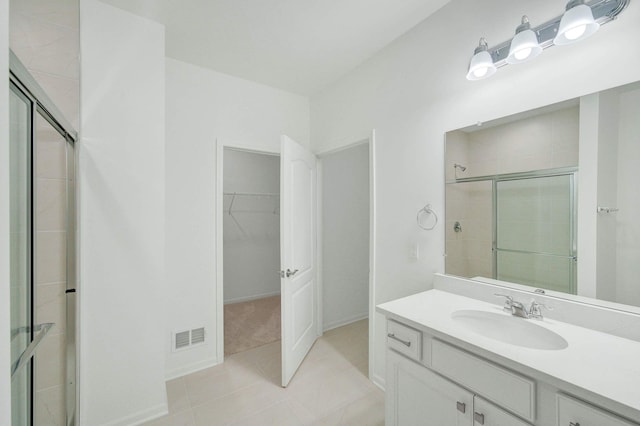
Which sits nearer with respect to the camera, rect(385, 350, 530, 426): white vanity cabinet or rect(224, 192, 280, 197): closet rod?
rect(385, 350, 530, 426): white vanity cabinet

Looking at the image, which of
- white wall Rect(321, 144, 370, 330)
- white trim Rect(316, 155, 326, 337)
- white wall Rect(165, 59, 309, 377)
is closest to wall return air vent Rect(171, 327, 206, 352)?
white wall Rect(165, 59, 309, 377)

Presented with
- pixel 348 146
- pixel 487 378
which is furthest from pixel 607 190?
pixel 348 146

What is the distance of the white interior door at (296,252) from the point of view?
2.09 m

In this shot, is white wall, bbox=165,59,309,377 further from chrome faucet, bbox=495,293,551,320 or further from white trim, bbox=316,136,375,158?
chrome faucet, bbox=495,293,551,320

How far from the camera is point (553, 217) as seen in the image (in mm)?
1293

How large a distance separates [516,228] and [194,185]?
2296 millimetres

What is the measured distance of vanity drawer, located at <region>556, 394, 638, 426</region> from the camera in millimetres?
728

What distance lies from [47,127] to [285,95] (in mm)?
1974

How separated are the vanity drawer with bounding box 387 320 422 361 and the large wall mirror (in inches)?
23.1

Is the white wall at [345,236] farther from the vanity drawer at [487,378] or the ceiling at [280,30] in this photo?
the vanity drawer at [487,378]

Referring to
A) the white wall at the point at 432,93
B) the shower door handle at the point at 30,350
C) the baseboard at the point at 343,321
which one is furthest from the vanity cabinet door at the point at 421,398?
the baseboard at the point at 343,321

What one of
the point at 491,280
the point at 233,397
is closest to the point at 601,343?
the point at 491,280

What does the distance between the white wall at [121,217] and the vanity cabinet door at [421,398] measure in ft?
4.94

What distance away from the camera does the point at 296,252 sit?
2283 millimetres
